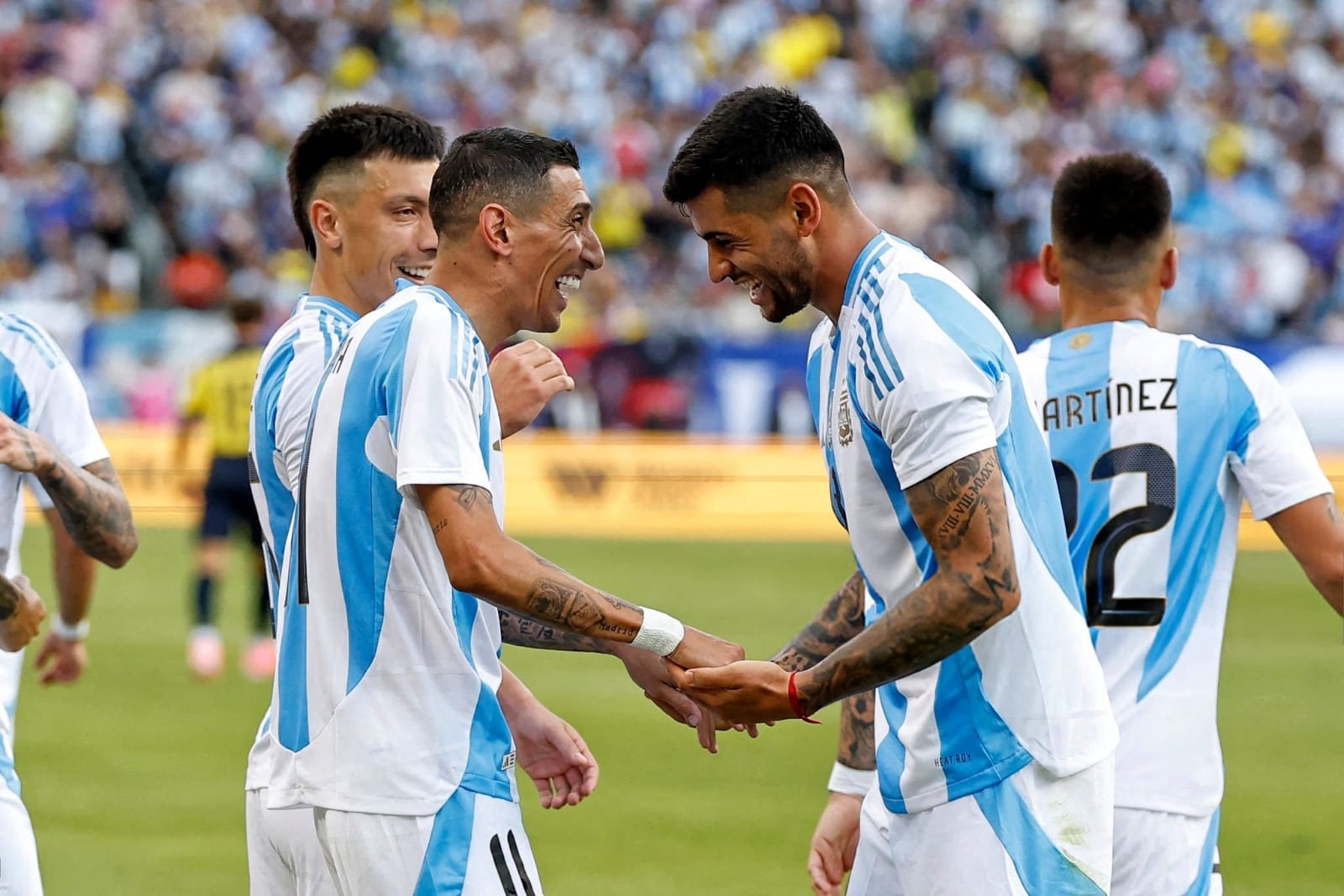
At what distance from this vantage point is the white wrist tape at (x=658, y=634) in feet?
12.7

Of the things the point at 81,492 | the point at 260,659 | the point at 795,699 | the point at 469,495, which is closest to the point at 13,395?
the point at 81,492

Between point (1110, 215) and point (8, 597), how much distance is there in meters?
2.97

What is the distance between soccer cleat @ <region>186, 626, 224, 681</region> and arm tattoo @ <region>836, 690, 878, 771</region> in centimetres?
835

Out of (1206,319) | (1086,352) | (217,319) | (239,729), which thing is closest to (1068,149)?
(1206,319)

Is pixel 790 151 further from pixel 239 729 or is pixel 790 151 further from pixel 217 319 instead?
pixel 217 319

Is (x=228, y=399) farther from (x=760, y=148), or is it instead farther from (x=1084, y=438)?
(x=760, y=148)

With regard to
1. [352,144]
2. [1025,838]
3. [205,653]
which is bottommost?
[205,653]

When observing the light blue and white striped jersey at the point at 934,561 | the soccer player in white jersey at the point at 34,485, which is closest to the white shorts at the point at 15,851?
the soccer player in white jersey at the point at 34,485

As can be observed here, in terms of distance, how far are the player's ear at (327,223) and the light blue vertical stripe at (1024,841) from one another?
2.39 meters

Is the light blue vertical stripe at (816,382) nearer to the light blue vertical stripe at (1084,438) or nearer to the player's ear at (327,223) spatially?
the light blue vertical stripe at (1084,438)

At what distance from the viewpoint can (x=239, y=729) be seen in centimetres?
1053

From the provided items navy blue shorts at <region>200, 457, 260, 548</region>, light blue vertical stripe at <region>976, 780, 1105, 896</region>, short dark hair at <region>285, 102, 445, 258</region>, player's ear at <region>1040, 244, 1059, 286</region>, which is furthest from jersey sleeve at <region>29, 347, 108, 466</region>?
navy blue shorts at <region>200, 457, 260, 548</region>

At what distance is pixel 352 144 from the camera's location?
503cm

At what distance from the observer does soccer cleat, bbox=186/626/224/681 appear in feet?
39.6
